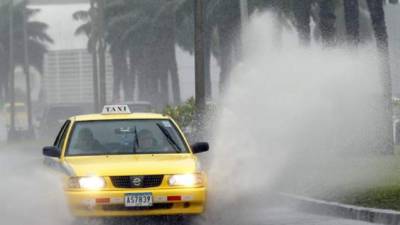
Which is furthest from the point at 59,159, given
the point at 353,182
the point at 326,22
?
the point at 326,22

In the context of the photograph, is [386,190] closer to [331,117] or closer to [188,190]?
[188,190]

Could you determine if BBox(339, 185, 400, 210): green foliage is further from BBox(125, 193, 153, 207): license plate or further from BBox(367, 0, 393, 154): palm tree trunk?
BBox(367, 0, 393, 154): palm tree trunk

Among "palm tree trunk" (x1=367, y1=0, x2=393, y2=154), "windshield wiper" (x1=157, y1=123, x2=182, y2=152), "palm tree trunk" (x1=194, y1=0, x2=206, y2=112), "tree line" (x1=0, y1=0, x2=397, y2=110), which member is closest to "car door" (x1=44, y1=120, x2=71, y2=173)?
"windshield wiper" (x1=157, y1=123, x2=182, y2=152)

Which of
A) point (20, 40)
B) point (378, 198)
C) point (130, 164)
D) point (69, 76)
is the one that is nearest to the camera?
point (130, 164)

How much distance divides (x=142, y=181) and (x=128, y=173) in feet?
0.59

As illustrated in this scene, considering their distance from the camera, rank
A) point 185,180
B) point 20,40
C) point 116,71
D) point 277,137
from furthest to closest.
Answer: point 20,40 < point 116,71 < point 277,137 < point 185,180

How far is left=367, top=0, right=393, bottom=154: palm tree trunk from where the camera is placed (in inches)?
1193

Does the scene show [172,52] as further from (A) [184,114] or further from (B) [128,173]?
(B) [128,173]

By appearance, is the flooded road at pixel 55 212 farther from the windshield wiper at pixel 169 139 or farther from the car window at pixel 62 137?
the windshield wiper at pixel 169 139

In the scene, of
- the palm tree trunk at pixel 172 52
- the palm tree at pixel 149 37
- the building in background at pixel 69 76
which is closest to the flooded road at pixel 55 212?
the palm tree at pixel 149 37

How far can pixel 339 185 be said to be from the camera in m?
20.2

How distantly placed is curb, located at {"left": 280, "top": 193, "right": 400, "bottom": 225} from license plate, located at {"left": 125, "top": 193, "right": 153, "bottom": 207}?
2.86 meters

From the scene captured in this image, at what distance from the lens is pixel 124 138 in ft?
52.9

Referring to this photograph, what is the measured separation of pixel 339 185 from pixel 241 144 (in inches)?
91.0
